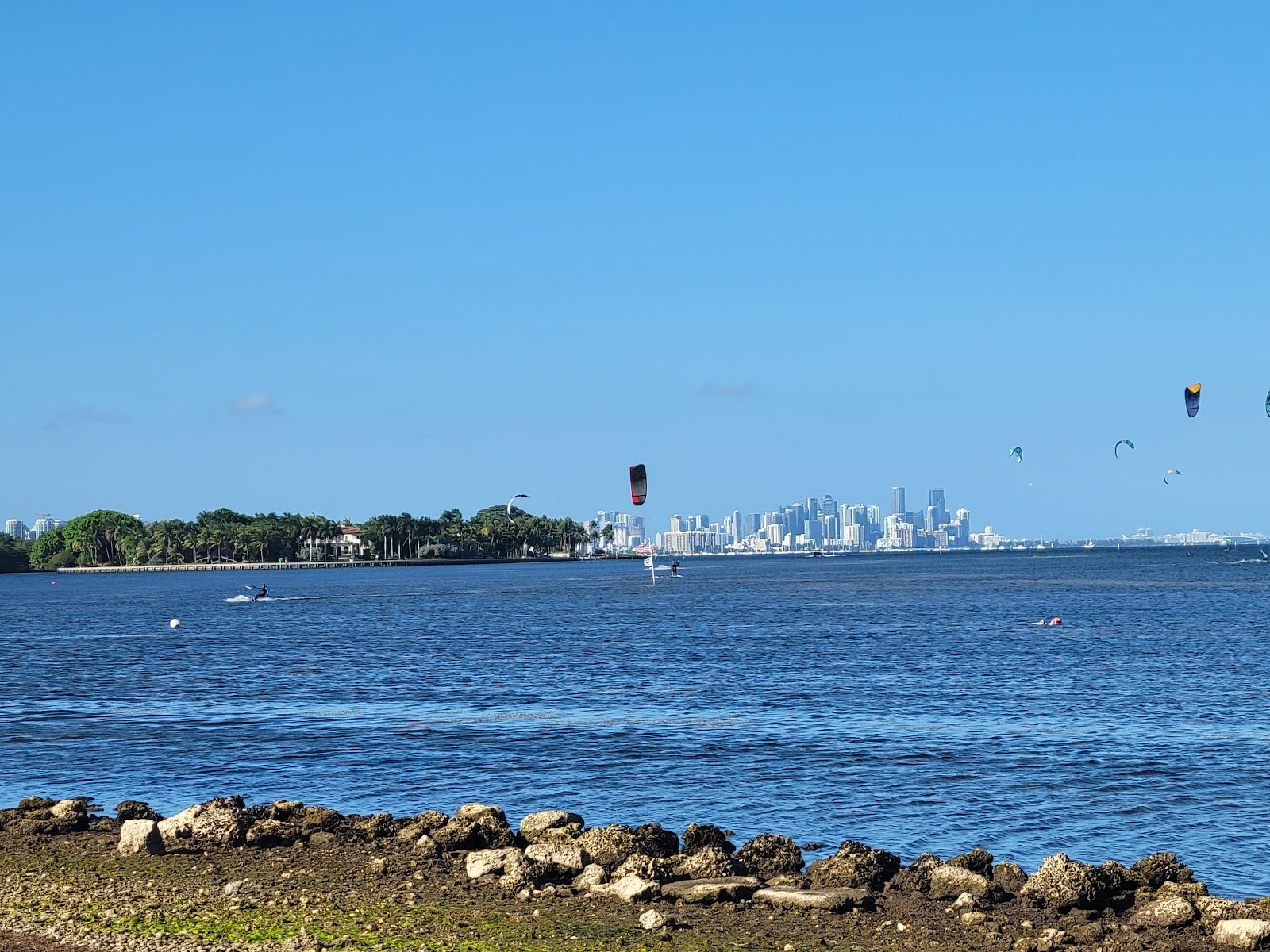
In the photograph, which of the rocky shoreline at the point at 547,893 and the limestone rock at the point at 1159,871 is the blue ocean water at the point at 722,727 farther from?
the rocky shoreline at the point at 547,893

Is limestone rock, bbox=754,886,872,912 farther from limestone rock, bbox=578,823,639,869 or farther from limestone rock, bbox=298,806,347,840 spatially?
limestone rock, bbox=298,806,347,840

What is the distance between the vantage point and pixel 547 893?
55.4 ft

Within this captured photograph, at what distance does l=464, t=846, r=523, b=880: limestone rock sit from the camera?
17.8 m

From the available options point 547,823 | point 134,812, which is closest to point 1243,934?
point 547,823

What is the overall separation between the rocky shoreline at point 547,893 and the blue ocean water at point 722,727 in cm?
315

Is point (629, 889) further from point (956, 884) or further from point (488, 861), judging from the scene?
point (956, 884)

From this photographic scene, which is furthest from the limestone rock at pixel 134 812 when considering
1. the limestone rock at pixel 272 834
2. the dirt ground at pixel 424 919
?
the dirt ground at pixel 424 919

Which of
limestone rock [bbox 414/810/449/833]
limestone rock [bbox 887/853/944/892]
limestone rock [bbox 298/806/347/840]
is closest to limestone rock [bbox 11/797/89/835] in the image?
limestone rock [bbox 298/806/347/840]

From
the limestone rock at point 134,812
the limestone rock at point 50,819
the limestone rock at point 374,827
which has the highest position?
the limestone rock at point 50,819

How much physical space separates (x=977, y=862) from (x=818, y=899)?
269 centimetres

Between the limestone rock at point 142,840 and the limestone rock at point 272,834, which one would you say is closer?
the limestone rock at point 142,840

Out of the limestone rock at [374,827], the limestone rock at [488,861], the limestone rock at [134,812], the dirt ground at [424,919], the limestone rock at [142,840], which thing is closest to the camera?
the dirt ground at [424,919]

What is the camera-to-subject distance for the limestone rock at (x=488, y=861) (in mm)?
17766

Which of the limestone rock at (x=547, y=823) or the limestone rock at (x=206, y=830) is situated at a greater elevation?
the limestone rock at (x=206, y=830)
